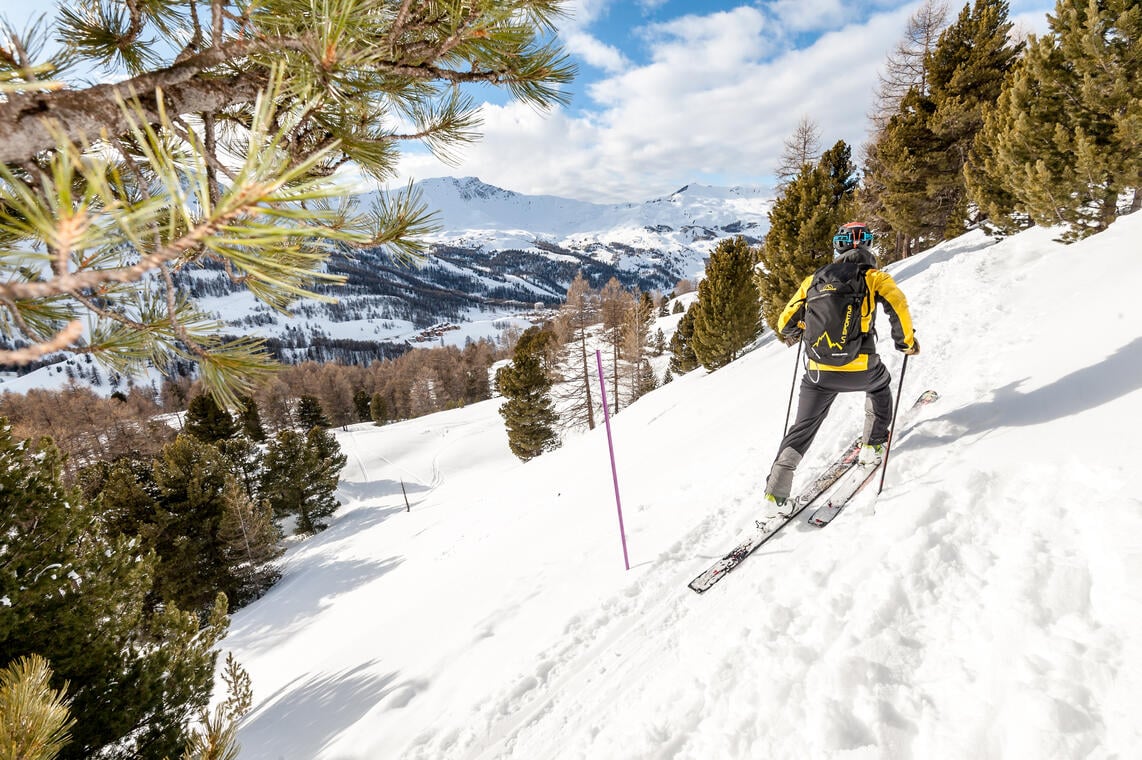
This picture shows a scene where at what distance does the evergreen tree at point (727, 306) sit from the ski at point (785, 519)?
47.6 feet

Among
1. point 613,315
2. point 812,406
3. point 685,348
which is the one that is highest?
point 613,315

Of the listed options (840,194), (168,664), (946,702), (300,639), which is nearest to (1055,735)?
(946,702)

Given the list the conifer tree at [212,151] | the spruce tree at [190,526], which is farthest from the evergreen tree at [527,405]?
the conifer tree at [212,151]

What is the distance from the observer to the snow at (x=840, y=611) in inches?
89.2

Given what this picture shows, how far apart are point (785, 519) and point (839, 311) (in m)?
1.96

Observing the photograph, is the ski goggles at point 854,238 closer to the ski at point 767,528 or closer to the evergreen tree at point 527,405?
the ski at point 767,528

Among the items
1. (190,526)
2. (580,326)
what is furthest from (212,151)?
(580,326)

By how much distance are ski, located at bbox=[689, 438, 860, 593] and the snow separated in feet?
0.41

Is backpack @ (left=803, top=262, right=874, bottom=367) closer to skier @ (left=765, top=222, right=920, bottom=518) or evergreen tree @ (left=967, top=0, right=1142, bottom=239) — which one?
skier @ (left=765, top=222, right=920, bottom=518)

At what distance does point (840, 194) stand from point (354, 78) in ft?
64.8

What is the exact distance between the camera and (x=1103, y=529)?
8.61 feet

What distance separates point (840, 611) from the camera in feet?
9.73

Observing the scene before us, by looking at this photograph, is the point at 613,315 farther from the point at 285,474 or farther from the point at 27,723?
the point at 27,723

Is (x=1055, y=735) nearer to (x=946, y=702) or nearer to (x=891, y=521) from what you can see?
(x=946, y=702)
